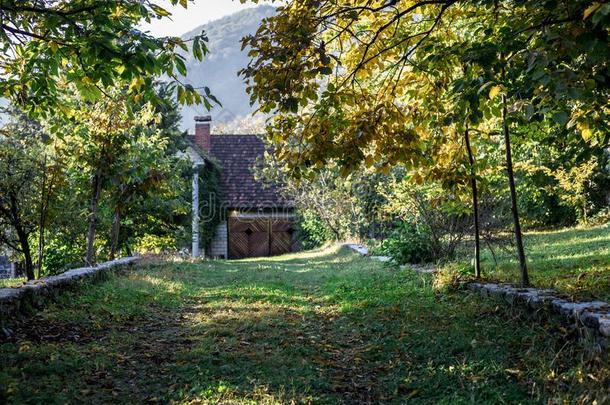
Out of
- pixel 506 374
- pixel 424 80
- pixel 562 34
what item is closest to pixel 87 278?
pixel 424 80

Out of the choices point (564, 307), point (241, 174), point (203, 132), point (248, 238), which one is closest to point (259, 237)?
point (248, 238)

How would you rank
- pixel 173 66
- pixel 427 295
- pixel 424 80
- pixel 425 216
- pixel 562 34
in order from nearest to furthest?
pixel 562 34, pixel 173 66, pixel 424 80, pixel 427 295, pixel 425 216

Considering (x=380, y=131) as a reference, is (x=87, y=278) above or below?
below

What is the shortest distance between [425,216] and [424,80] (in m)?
3.74

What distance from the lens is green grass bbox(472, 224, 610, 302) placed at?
5.49 m

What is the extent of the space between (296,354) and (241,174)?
2193 cm

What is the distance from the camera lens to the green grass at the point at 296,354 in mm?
3508

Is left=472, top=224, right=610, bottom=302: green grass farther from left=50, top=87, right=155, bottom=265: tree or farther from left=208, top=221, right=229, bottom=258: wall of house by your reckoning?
left=208, top=221, right=229, bottom=258: wall of house

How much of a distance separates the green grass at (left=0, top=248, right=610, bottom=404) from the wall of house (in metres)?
16.7

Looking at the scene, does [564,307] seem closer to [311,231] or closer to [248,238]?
[311,231]

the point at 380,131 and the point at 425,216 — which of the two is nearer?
the point at 380,131

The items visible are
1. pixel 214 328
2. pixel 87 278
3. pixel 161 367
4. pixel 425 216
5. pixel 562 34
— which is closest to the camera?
pixel 562 34

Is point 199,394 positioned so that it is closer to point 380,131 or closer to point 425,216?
point 380,131

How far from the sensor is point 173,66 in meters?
4.66
